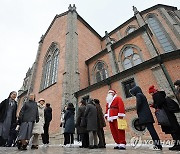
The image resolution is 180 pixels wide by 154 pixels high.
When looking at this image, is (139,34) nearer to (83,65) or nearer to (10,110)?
(83,65)

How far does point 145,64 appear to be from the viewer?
10.9 metres

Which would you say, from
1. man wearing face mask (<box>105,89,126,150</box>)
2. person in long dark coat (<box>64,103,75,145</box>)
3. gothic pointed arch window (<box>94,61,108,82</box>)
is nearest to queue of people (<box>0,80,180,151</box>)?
man wearing face mask (<box>105,89,126,150</box>)

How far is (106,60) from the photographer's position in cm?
1658

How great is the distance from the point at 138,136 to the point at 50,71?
12.6 metres

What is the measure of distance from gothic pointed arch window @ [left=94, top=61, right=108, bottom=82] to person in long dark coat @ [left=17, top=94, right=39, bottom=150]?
38.6 feet

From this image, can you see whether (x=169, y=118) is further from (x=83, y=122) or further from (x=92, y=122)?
(x=83, y=122)

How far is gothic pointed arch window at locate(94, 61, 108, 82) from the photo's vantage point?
53.9 feet

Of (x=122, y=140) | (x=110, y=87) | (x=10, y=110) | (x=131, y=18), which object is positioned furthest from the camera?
(x=131, y=18)

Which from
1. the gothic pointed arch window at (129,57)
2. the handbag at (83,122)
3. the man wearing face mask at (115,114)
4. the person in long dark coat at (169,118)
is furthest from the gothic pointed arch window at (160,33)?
the handbag at (83,122)

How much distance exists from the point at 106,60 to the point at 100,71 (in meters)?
1.38

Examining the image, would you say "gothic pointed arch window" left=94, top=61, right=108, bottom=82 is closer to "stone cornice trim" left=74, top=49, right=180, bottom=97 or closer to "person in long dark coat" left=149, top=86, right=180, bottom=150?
"stone cornice trim" left=74, top=49, right=180, bottom=97

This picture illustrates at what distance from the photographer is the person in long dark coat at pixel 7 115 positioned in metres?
4.84

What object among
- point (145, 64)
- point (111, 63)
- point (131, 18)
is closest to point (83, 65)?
point (111, 63)

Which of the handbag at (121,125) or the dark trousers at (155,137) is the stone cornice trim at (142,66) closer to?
the dark trousers at (155,137)
